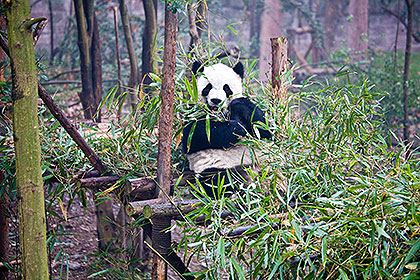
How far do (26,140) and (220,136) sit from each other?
1.10 m

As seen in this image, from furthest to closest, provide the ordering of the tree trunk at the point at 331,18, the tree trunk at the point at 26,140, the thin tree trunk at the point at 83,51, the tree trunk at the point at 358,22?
the tree trunk at the point at 331,18 < the tree trunk at the point at 358,22 < the thin tree trunk at the point at 83,51 < the tree trunk at the point at 26,140

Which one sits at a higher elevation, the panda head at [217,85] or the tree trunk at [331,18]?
the tree trunk at [331,18]

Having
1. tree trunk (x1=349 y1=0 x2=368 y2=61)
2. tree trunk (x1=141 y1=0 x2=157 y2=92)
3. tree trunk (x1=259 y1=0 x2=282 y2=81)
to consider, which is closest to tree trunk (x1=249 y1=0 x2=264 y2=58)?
tree trunk (x1=259 y1=0 x2=282 y2=81)

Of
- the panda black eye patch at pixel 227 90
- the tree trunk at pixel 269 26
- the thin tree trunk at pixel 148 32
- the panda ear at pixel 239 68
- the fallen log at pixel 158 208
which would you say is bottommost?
the fallen log at pixel 158 208

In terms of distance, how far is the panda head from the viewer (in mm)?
Result: 2523

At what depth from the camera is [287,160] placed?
2061mm

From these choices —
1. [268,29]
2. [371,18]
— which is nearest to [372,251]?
[268,29]

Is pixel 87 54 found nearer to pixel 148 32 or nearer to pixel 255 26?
pixel 148 32

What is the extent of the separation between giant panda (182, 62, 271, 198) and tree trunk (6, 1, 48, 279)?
0.90m

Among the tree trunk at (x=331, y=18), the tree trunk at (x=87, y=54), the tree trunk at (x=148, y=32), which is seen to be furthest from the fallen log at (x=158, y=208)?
the tree trunk at (x=331, y=18)

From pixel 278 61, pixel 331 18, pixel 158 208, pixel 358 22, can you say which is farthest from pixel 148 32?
pixel 331 18

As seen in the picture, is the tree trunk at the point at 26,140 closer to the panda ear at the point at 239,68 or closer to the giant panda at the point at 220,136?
the giant panda at the point at 220,136

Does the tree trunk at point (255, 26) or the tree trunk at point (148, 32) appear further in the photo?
the tree trunk at point (255, 26)

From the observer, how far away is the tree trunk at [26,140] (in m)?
1.48
